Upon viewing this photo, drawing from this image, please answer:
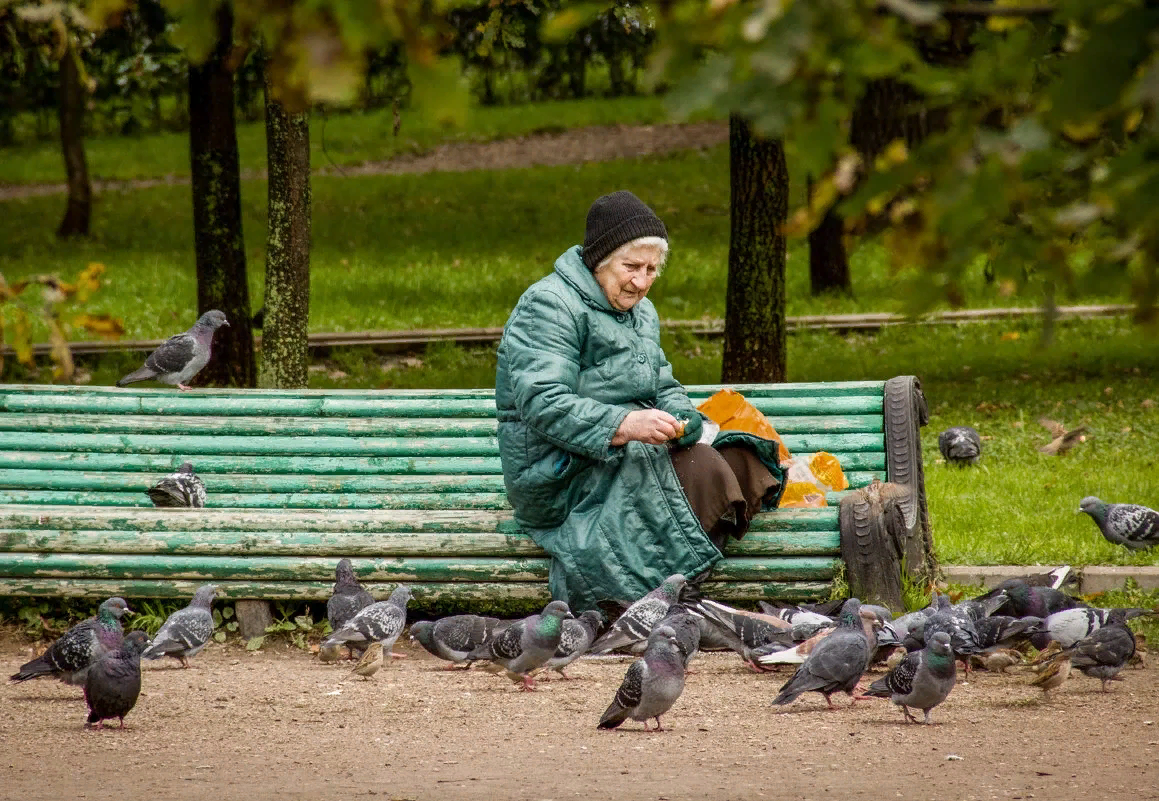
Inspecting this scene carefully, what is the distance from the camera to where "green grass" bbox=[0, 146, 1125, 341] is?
54.9 feet

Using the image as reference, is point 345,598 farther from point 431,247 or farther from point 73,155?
point 73,155

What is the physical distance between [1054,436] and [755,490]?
5136 millimetres

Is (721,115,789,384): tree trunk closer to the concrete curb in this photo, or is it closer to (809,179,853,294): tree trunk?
the concrete curb

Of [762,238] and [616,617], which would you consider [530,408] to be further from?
[762,238]

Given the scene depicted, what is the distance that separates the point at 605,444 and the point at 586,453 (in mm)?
101

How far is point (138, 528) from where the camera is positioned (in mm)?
6691

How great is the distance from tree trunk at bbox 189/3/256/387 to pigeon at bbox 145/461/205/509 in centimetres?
454

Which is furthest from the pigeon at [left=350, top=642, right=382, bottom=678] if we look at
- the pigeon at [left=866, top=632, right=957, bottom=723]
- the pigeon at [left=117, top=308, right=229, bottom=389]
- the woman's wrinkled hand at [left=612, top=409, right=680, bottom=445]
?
the pigeon at [left=117, top=308, right=229, bottom=389]

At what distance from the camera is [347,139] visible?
30.7m

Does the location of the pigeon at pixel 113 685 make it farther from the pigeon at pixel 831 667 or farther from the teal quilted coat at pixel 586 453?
the pigeon at pixel 831 667

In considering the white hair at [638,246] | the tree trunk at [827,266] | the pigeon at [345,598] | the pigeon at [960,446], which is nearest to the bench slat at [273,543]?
the pigeon at [345,598]

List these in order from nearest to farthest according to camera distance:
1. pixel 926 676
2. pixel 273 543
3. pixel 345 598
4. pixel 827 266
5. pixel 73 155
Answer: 1. pixel 926 676
2. pixel 345 598
3. pixel 273 543
4. pixel 827 266
5. pixel 73 155

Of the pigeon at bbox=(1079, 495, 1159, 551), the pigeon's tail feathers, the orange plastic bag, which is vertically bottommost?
the pigeon at bbox=(1079, 495, 1159, 551)

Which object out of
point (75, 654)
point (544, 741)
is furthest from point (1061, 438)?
point (75, 654)
